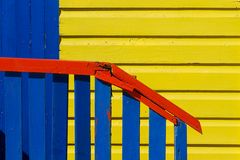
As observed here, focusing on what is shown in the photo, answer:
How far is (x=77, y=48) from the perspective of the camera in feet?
16.7

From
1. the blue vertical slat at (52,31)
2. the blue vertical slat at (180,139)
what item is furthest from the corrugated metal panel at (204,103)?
the blue vertical slat at (180,139)

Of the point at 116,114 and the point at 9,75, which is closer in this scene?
the point at 9,75

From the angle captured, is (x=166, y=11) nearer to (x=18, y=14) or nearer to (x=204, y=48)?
(x=204, y=48)

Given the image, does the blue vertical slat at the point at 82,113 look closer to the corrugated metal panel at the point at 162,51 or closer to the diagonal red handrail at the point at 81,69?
the diagonal red handrail at the point at 81,69

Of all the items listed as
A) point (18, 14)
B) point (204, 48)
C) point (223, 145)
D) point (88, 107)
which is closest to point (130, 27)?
point (204, 48)

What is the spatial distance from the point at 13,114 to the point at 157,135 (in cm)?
91

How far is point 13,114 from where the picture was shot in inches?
141

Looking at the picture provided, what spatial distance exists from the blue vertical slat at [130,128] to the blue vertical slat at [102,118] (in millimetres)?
116

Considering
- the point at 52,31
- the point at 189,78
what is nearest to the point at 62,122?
the point at 52,31

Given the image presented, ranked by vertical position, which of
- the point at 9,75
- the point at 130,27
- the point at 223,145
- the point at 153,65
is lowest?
the point at 223,145

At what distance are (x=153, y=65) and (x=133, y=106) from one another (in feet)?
5.03

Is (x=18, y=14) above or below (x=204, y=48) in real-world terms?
above

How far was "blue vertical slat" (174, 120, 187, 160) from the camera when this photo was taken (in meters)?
3.84

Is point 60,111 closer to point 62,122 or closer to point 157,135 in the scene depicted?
point 62,122
